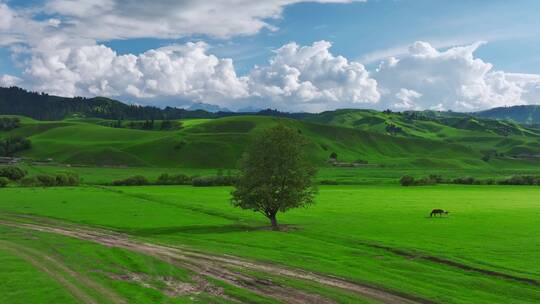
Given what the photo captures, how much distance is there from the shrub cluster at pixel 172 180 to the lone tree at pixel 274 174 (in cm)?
9248

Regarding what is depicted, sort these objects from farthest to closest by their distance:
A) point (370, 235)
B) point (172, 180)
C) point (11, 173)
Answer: point (172, 180) < point (11, 173) < point (370, 235)

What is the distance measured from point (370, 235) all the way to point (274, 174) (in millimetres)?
15857

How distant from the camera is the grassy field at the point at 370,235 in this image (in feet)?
111

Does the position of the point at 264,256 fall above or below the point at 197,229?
above

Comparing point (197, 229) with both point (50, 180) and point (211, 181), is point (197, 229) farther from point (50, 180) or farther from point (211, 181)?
point (50, 180)

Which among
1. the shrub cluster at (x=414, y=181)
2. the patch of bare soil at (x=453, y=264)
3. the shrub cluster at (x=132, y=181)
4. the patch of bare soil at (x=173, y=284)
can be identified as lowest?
the shrub cluster at (x=132, y=181)

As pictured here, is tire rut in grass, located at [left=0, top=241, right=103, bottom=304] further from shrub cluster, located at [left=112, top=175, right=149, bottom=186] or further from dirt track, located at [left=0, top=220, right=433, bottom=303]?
shrub cluster, located at [left=112, top=175, right=149, bottom=186]

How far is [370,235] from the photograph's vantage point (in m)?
54.2

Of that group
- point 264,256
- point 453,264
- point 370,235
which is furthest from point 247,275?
point 370,235

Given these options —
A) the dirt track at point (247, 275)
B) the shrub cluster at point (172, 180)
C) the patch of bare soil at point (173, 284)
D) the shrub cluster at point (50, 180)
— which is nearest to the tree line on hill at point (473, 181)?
the shrub cluster at point (172, 180)

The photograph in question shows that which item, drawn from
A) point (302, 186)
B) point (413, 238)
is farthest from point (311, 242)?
point (302, 186)

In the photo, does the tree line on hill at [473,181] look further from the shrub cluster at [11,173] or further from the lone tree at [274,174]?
the shrub cluster at [11,173]

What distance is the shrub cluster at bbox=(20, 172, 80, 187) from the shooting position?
5128 inches

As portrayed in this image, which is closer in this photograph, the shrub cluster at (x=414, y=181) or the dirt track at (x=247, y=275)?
the dirt track at (x=247, y=275)
